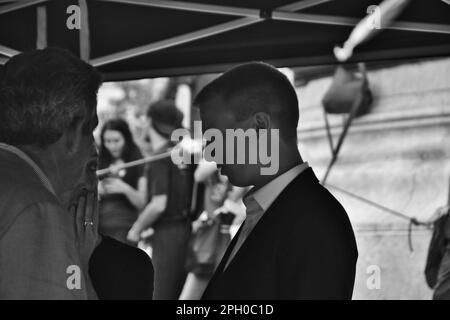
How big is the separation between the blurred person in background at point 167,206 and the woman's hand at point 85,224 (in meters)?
1.68

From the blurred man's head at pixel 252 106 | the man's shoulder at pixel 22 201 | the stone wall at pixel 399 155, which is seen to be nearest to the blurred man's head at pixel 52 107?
the man's shoulder at pixel 22 201

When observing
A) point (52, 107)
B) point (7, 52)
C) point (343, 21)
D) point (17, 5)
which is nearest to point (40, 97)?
point (52, 107)

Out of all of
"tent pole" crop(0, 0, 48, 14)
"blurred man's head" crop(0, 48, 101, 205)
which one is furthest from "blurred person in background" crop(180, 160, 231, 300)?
"blurred man's head" crop(0, 48, 101, 205)

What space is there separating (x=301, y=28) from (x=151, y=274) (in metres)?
0.86

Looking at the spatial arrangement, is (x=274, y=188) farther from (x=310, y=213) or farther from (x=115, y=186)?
(x=115, y=186)

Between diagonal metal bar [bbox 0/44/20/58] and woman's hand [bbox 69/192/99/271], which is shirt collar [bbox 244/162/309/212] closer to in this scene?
woman's hand [bbox 69/192/99/271]

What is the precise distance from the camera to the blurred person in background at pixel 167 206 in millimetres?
3602

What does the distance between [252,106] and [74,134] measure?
413 millimetres

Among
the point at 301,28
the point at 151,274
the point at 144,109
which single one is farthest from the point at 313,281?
the point at 144,109

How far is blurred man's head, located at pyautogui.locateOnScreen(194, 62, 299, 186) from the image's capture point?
1971mm

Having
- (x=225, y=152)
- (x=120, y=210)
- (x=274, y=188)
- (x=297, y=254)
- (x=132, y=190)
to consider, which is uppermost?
(x=132, y=190)

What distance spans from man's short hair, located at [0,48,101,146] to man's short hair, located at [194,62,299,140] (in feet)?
1.15

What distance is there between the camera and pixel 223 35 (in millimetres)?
2590
